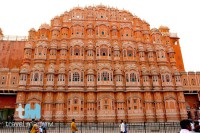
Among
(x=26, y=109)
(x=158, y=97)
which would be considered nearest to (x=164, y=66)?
(x=158, y=97)

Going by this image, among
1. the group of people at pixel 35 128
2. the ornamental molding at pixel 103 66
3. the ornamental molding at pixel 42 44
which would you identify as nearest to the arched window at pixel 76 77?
the ornamental molding at pixel 103 66

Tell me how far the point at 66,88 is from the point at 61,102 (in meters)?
2.33

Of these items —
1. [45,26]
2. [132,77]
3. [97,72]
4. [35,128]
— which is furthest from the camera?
[45,26]

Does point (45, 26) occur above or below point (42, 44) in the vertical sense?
above

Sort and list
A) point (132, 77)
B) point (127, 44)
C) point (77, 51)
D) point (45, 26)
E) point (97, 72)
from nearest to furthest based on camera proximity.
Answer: point (97, 72)
point (132, 77)
point (77, 51)
point (127, 44)
point (45, 26)

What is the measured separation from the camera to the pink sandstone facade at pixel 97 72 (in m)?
28.4

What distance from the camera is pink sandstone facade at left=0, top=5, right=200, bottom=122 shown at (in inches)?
1119

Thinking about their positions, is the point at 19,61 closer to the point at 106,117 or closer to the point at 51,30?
the point at 51,30

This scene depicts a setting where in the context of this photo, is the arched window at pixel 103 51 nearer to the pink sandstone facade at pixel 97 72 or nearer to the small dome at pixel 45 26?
the pink sandstone facade at pixel 97 72

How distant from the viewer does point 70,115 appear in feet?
90.8

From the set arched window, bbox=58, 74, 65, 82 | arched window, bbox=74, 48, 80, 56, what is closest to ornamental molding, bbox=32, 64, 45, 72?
arched window, bbox=58, 74, 65, 82

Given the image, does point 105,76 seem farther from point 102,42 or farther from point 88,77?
point 102,42

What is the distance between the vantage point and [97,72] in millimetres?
30000

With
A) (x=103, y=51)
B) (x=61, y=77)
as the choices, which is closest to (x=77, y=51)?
(x=103, y=51)
